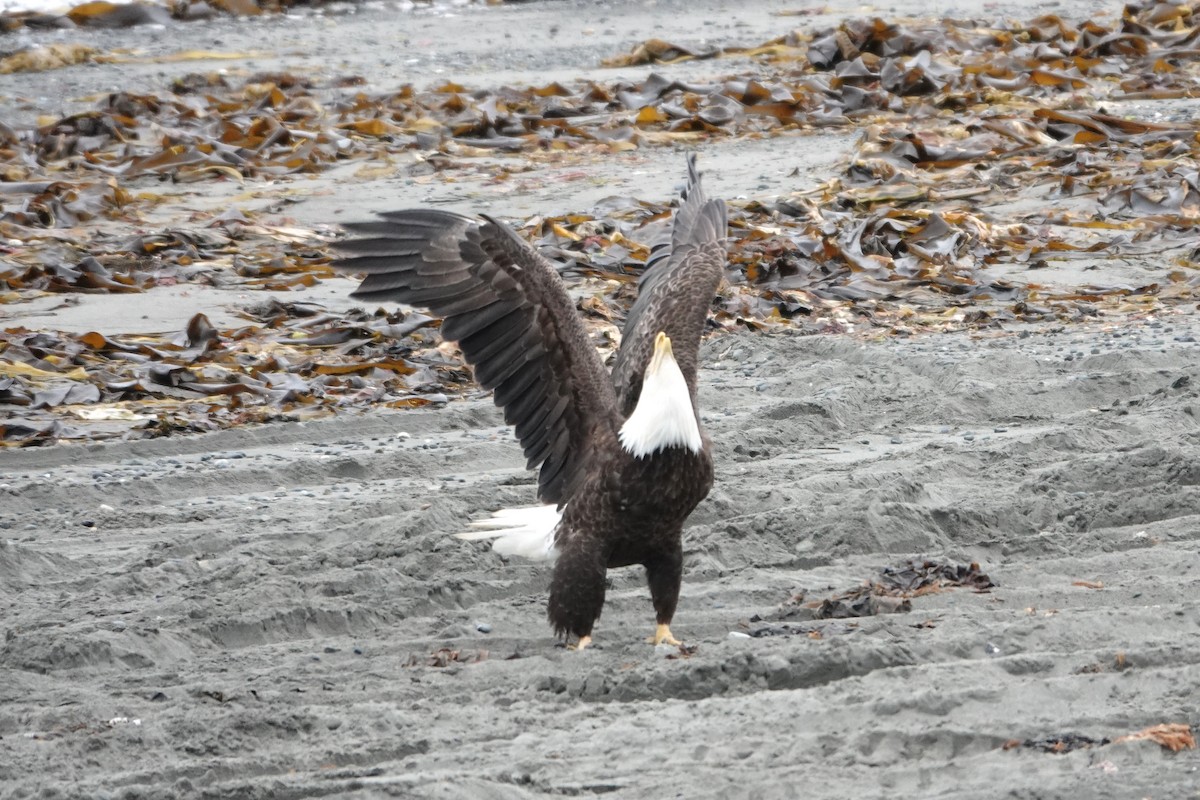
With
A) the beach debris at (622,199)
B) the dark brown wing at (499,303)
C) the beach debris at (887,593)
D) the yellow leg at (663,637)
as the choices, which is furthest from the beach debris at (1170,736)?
the dark brown wing at (499,303)

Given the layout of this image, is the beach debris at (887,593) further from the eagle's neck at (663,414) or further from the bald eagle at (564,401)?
the eagle's neck at (663,414)

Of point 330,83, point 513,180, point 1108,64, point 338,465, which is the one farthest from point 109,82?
point 338,465

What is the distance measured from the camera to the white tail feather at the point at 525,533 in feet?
16.3

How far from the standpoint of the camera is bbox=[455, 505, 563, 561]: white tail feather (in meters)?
4.98

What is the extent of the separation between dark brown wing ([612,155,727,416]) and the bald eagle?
0.04ft

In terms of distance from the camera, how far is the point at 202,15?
67.2ft

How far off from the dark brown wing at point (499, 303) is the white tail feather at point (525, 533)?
127mm

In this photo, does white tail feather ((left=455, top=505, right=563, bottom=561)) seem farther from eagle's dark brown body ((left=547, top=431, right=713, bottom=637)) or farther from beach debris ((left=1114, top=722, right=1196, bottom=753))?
beach debris ((left=1114, top=722, right=1196, bottom=753))

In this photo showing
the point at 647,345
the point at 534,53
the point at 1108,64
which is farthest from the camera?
the point at 534,53

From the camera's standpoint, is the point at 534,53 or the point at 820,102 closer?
the point at 820,102

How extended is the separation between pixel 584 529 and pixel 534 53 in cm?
1329

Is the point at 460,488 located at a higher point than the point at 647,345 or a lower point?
lower


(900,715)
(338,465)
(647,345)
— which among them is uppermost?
(647,345)

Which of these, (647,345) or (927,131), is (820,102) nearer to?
(927,131)
